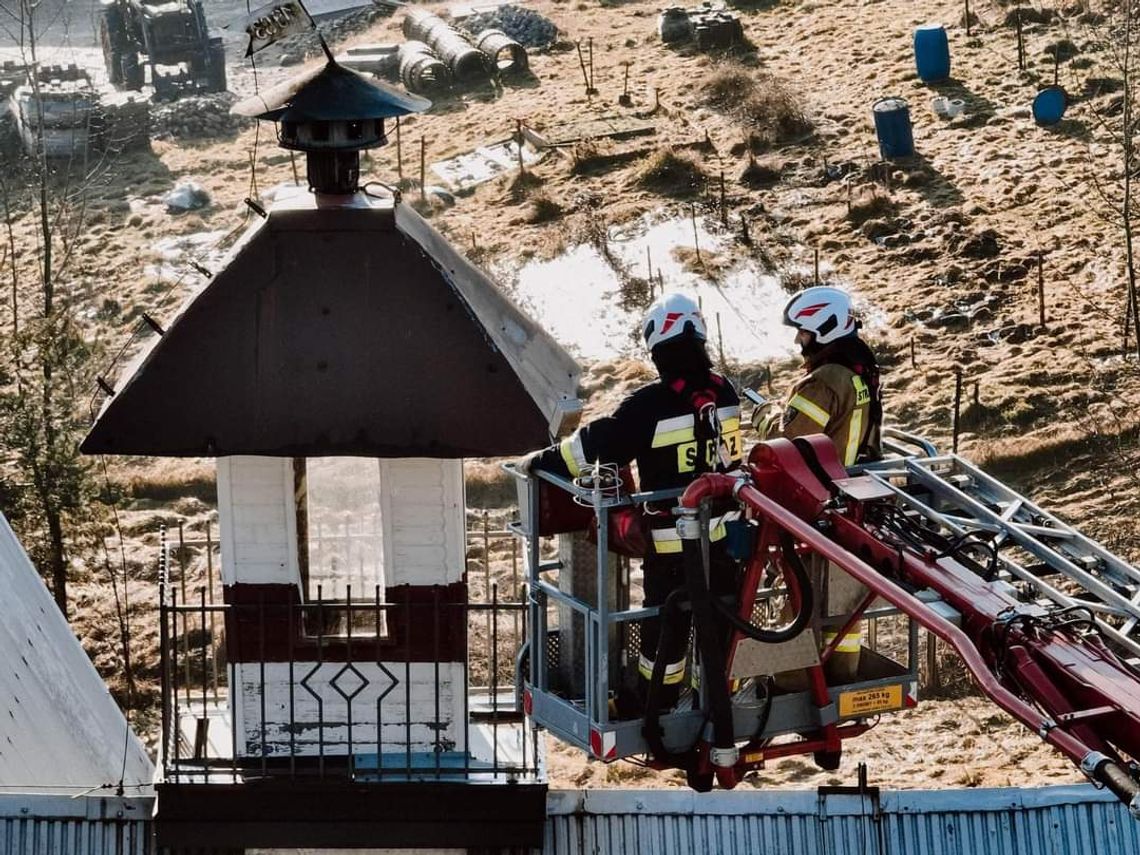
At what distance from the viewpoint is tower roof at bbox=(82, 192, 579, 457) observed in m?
10.9

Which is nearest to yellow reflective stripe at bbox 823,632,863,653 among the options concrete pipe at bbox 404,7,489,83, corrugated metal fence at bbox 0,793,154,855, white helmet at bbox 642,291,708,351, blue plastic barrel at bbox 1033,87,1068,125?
white helmet at bbox 642,291,708,351

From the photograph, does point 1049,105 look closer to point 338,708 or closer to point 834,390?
point 834,390

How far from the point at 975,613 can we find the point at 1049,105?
28.6 metres

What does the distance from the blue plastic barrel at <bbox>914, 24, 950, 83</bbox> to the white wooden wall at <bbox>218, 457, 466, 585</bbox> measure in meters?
28.8

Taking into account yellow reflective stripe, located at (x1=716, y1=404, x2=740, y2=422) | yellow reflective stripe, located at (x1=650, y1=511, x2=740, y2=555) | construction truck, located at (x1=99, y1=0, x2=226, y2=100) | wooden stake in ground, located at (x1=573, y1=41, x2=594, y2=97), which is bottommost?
yellow reflective stripe, located at (x1=650, y1=511, x2=740, y2=555)

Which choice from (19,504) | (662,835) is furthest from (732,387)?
(19,504)

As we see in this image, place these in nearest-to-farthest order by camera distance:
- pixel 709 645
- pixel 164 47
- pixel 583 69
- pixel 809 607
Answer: pixel 809 607, pixel 709 645, pixel 583 69, pixel 164 47

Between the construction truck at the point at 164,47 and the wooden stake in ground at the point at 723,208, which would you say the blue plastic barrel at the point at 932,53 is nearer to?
the wooden stake in ground at the point at 723,208

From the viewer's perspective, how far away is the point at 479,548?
2427 cm

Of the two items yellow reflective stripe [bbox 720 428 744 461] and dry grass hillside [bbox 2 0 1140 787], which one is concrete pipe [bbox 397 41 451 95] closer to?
dry grass hillside [bbox 2 0 1140 787]

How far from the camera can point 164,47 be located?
45938mm

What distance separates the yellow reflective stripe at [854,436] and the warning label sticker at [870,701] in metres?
1.34

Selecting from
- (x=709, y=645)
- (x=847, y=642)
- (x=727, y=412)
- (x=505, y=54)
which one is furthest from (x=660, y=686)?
(x=505, y=54)

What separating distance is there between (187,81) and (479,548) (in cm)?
2584
